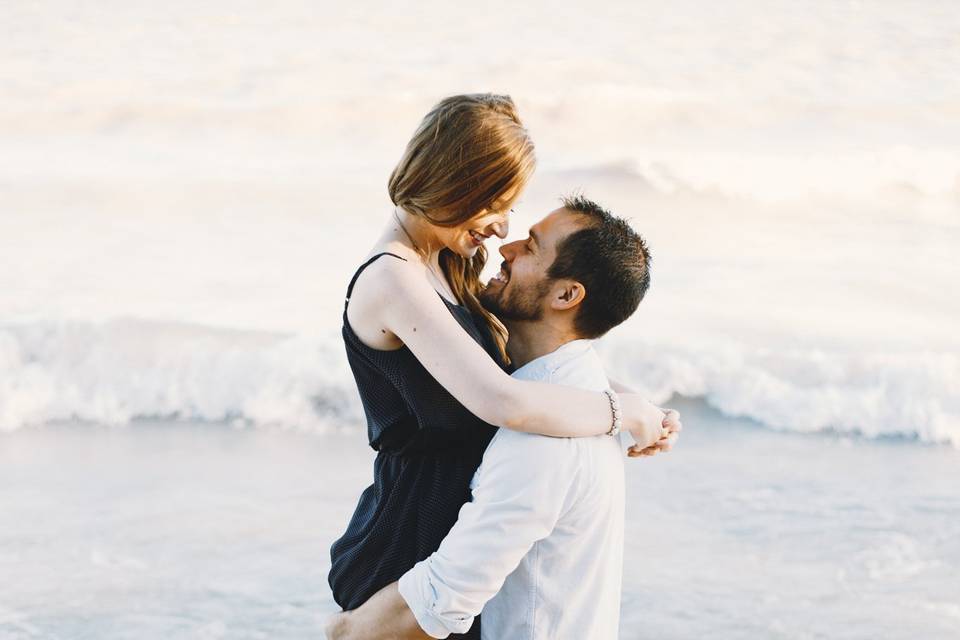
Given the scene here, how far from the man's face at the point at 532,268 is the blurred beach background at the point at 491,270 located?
167 cm

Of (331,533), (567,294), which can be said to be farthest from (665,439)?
(331,533)

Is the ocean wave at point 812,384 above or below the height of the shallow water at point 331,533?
below

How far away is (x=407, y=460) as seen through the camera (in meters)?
1.99

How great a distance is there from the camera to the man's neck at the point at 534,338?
1.95 m

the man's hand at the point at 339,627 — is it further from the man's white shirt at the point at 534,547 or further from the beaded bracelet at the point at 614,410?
the beaded bracelet at the point at 614,410

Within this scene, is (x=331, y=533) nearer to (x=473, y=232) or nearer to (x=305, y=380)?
(x=305, y=380)

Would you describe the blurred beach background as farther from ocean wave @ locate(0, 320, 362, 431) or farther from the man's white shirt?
the man's white shirt

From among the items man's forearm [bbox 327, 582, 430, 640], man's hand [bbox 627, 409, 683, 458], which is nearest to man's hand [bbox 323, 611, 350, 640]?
man's forearm [bbox 327, 582, 430, 640]

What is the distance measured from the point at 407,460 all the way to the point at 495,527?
312 mm

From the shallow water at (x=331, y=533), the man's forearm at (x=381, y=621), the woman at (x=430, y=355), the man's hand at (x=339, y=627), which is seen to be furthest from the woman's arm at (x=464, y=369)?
the shallow water at (x=331, y=533)

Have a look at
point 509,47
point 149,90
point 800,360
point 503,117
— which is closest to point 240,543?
point 503,117

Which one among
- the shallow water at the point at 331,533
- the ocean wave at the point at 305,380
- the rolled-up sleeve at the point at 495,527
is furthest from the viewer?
the ocean wave at the point at 305,380

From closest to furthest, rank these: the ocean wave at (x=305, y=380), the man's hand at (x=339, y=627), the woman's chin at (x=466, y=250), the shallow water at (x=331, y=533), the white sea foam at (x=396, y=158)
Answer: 1. the man's hand at (x=339, y=627)
2. the woman's chin at (x=466, y=250)
3. the shallow water at (x=331, y=533)
4. the ocean wave at (x=305, y=380)
5. the white sea foam at (x=396, y=158)

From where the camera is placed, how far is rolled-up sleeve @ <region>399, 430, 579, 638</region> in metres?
1.72
